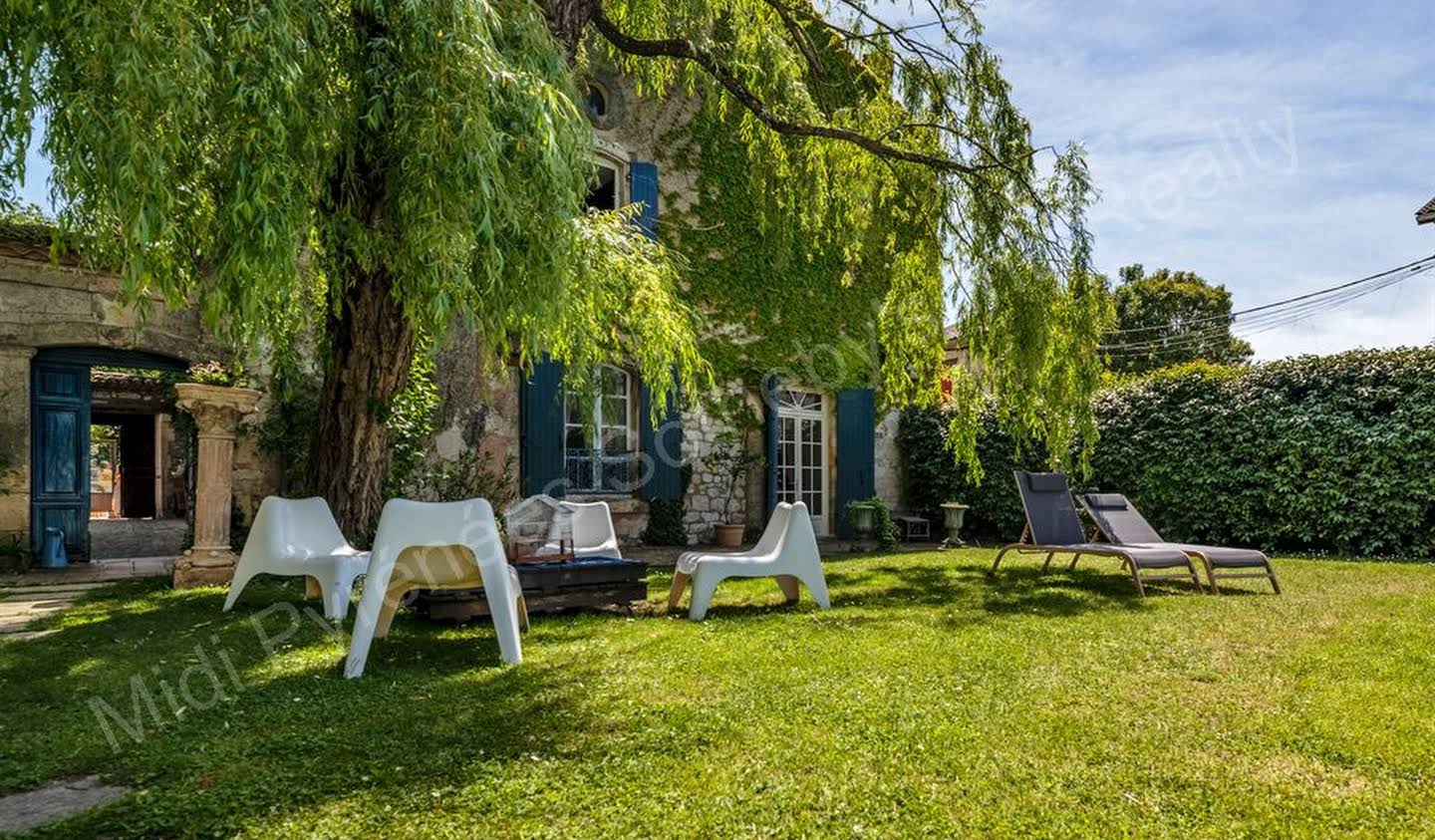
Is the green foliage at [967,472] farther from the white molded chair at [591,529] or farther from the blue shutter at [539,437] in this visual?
the white molded chair at [591,529]

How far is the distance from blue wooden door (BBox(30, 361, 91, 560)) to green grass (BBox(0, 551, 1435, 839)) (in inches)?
140

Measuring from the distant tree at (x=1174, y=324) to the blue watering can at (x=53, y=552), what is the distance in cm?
2435

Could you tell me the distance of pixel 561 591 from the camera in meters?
4.59

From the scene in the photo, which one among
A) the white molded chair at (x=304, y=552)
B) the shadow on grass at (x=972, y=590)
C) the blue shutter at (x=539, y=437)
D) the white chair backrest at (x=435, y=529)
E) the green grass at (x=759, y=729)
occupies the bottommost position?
the shadow on grass at (x=972, y=590)

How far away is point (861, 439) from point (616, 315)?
6363 millimetres

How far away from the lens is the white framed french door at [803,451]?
10469 mm

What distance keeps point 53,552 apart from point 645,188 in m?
6.58

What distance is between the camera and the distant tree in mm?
24062

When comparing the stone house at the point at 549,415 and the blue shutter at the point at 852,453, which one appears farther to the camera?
the blue shutter at the point at 852,453

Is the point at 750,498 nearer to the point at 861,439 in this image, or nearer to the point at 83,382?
the point at 861,439

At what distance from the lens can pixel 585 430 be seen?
5.16 metres

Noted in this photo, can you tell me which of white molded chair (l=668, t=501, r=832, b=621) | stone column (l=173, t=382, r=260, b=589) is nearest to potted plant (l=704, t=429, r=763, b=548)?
white molded chair (l=668, t=501, r=832, b=621)

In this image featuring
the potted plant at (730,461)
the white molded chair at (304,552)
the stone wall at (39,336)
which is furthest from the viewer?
the potted plant at (730,461)

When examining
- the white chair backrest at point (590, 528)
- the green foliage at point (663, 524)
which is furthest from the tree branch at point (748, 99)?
the green foliage at point (663, 524)
